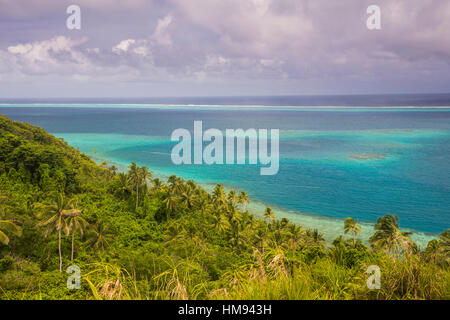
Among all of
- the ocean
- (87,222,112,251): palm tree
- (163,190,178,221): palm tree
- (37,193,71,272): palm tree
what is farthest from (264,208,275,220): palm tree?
(37,193,71,272): palm tree

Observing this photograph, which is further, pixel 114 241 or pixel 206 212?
pixel 206 212

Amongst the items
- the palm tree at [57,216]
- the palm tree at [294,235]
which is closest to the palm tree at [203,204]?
the palm tree at [294,235]

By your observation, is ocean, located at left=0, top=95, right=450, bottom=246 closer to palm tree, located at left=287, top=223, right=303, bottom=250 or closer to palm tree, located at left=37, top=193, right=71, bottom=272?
palm tree, located at left=287, top=223, right=303, bottom=250

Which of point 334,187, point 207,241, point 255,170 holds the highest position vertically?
point 255,170

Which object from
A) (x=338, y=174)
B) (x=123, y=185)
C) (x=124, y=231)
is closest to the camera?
(x=124, y=231)

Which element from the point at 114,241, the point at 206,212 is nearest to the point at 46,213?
the point at 114,241

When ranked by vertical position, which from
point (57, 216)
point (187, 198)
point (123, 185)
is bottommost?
point (57, 216)

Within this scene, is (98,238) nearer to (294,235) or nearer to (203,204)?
(203,204)

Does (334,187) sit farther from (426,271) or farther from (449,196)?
A: (426,271)

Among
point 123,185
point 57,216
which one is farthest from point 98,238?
point 123,185

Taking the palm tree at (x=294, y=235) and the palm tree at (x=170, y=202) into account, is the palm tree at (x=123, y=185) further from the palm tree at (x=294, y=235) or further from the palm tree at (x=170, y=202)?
the palm tree at (x=294, y=235)

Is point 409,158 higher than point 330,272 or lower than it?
higher
